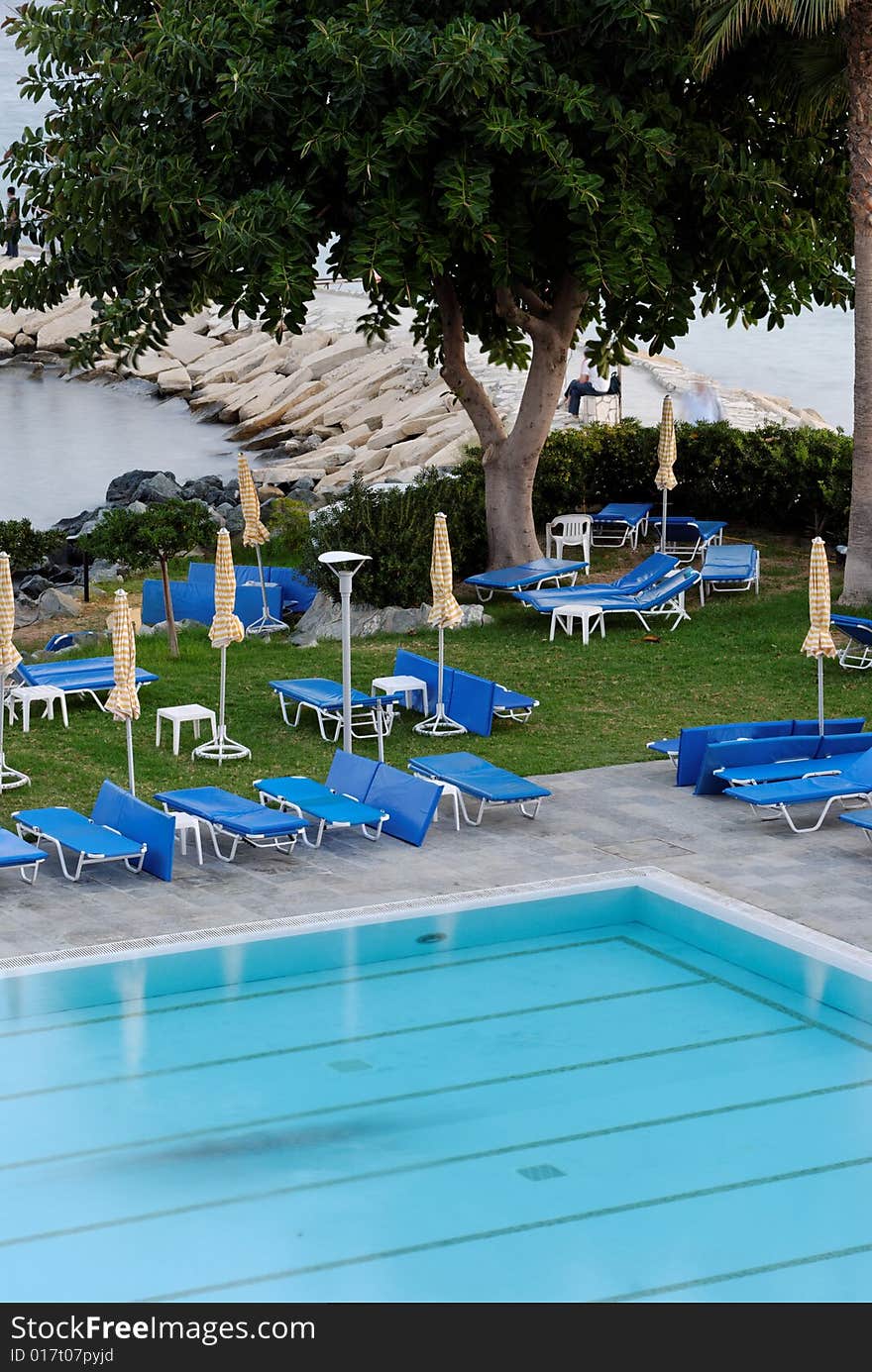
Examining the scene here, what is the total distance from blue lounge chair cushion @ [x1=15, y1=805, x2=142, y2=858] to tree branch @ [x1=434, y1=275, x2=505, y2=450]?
11.3m

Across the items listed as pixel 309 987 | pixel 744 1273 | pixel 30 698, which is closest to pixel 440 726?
pixel 30 698

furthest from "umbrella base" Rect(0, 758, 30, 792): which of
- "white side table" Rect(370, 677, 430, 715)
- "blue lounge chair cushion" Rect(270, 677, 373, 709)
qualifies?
"white side table" Rect(370, 677, 430, 715)

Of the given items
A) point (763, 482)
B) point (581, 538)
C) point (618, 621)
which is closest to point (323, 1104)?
point (618, 621)

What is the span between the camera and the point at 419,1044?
11.0 meters

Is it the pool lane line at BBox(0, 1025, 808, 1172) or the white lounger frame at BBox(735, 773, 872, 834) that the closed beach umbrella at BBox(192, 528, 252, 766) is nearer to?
the white lounger frame at BBox(735, 773, 872, 834)

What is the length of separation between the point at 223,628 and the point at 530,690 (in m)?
3.98

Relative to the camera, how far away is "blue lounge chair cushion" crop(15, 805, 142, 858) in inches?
518

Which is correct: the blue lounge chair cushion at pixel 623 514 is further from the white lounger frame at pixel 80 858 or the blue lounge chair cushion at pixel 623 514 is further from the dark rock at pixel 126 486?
the white lounger frame at pixel 80 858

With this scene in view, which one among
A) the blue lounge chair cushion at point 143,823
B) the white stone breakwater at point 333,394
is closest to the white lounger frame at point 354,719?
the blue lounge chair cushion at point 143,823

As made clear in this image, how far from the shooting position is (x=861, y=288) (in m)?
21.5

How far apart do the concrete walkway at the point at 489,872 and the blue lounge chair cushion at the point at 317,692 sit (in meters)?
2.18

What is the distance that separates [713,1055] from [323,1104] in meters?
2.37

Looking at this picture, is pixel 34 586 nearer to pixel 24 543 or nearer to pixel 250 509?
pixel 24 543
